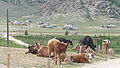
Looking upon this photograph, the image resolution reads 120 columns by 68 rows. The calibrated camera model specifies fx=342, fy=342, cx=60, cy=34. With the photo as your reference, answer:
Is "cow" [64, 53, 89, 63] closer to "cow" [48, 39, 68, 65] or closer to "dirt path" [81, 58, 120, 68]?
"dirt path" [81, 58, 120, 68]

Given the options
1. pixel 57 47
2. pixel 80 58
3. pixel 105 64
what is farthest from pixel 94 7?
pixel 57 47

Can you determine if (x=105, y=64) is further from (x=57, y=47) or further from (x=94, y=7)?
(x=94, y=7)

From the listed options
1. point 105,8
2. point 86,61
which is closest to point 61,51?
point 86,61

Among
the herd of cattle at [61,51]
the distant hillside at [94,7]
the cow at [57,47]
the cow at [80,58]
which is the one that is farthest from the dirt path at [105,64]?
the distant hillside at [94,7]

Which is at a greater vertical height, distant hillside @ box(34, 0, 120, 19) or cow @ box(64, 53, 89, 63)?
distant hillside @ box(34, 0, 120, 19)

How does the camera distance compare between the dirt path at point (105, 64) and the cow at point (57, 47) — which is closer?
the cow at point (57, 47)

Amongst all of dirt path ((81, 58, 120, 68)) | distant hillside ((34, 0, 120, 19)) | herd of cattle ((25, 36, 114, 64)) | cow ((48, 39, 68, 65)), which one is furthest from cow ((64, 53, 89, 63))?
distant hillside ((34, 0, 120, 19))

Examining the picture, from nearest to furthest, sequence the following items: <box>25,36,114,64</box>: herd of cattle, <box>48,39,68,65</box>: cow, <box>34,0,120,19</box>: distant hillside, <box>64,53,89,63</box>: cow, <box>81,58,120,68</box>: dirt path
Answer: <box>48,39,68,65</box>: cow
<box>25,36,114,64</box>: herd of cattle
<box>81,58,120,68</box>: dirt path
<box>64,53,89,63</box>: cow
<box>34,0,120,19</box>: distant hillside

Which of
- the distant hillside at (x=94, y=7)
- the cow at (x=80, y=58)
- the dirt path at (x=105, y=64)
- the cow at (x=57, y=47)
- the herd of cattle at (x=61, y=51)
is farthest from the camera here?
the distant hillside at (x=94, y=7)

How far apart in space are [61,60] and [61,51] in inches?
75.0

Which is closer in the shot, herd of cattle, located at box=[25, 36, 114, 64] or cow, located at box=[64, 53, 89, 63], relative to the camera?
herd of cattle, located at box=[25, 36, 114, 64]

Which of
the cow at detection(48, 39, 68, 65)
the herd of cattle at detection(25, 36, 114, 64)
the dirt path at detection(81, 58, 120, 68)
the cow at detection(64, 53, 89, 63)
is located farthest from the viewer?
the cow at detection(64, 53, 89, 63)

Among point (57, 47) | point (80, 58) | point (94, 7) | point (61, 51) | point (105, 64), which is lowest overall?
point (105, 64)

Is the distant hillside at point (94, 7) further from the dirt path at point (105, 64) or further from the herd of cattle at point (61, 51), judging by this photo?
the dirt path at point (105, 64)
